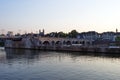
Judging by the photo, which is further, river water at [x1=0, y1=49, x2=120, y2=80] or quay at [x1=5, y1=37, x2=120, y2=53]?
quay at [x1=5, y1=37, x2=120, y2=53]

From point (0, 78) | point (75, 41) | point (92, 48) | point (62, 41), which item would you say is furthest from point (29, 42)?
→ point (0, 78)

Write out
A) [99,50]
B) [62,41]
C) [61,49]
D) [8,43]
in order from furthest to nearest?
[8,43]
[62,41]
[61,49]
[99,50]

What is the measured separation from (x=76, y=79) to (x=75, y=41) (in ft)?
428

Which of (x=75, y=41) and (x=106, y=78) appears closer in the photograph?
(x=106, y=78)

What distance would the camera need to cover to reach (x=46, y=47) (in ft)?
386

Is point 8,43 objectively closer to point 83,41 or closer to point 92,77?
point 83,41

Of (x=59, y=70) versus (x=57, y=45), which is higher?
(x=57, y=45)

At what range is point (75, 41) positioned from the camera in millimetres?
160000

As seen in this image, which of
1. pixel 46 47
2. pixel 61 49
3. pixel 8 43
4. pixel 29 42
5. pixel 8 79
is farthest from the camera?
pixel 8 43

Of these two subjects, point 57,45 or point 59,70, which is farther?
point 57,45

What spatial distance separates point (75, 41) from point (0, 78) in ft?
429

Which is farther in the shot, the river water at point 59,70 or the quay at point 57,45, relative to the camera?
the quay at point 57,45

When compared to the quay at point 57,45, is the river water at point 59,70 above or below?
below

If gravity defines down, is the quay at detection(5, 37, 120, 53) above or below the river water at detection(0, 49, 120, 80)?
above
